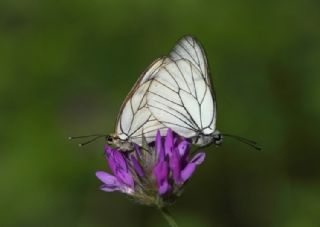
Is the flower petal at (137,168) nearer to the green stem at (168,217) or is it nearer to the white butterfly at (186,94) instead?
the green stem at (168,217)

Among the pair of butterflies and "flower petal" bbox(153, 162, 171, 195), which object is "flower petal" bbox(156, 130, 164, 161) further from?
the pair of butterflies

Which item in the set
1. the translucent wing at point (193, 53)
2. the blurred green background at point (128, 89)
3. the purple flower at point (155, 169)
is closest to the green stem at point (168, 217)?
the purple flower at point (155, 169)

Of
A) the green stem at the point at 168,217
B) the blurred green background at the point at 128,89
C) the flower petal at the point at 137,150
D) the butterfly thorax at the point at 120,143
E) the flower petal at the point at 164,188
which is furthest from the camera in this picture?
the blurred green background at the point at 128,89

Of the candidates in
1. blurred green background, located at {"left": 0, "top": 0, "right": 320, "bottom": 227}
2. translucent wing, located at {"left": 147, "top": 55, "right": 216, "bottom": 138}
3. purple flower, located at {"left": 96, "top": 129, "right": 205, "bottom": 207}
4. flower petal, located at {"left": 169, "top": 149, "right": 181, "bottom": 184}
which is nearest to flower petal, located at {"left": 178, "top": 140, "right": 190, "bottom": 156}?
purple flower, located at {"left": 96, "top": 129, "right": 205, "bottom": 207}

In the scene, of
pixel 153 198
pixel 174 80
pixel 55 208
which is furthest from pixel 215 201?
pixel 153 198

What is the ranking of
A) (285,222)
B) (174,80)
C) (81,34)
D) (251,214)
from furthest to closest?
(81,34) < (251,214) < (285,222) < (174,80)

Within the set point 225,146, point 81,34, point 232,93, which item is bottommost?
point 225,146

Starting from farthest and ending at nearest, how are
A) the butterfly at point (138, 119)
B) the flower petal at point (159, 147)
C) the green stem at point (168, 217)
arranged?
the butterfly at point (138, 119) < the flower petal at point (159, 147) < the green stem at point (168, 217)

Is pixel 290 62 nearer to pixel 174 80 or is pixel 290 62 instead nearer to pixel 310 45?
pixel 310 45
